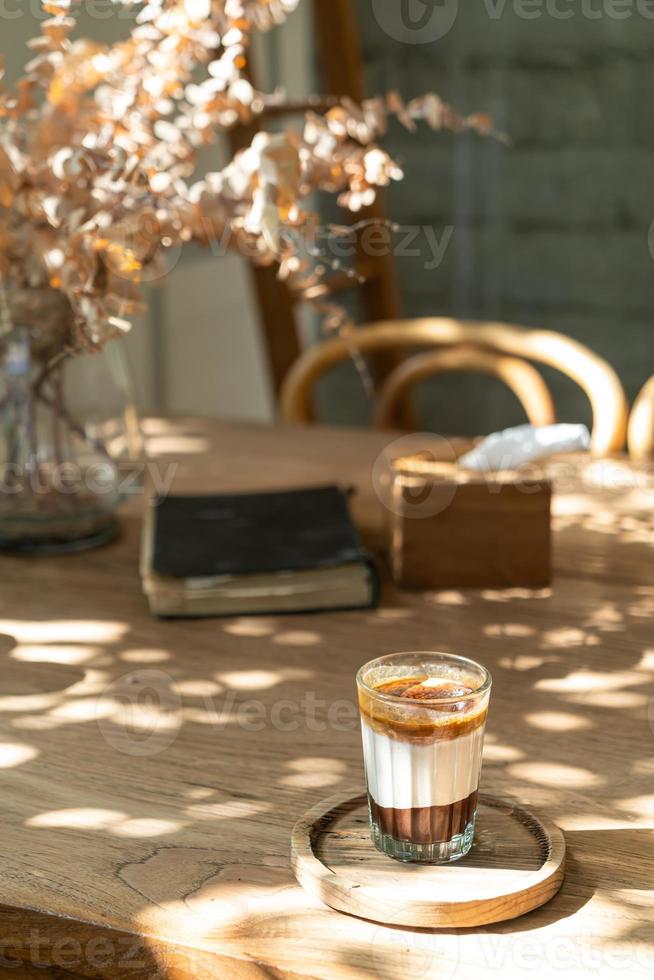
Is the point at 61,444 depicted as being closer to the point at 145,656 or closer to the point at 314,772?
the point at 145,656

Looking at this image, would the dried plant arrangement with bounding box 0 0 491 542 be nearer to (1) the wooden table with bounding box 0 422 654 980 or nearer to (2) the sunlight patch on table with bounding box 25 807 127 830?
(1) the wooden table with bounding box 0 422 654 980

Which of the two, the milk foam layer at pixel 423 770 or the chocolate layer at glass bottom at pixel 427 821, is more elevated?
the milk foam layer at pixel 423 770

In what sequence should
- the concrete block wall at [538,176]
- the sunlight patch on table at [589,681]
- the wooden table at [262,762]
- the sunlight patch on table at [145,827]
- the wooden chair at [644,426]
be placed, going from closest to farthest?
the wooden table at [262,762] → the sunlight patch on table at [145,827] → the sunlight patch on table at [589,681] → the wooden chair at [644,426] → the concrete block wall at [538,176]

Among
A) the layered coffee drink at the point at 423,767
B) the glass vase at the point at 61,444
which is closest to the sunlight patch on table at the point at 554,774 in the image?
the layered coffee drink at the point at 423,767

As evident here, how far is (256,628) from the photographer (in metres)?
1.15

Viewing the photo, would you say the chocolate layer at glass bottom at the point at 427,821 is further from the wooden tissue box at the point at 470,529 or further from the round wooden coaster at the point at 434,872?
the wooden tissue box at the point at 470,529

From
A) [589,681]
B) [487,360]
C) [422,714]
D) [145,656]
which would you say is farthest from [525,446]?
[487,360]

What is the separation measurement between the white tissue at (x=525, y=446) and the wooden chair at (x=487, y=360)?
0.64 m

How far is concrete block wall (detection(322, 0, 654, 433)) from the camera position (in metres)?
3.08

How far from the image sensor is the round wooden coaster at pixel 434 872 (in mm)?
695

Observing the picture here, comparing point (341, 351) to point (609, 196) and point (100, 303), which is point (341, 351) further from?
point (609, 196)

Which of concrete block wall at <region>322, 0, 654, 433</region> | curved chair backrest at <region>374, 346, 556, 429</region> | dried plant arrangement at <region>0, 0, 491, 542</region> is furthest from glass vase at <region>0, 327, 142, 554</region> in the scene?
concrete block wall at <region>322, 0, 654, 433</region>

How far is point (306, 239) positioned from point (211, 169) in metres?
→ 1.99

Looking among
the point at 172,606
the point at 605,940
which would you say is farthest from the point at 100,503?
the point at 605,940
